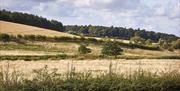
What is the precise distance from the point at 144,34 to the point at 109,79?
456 feet

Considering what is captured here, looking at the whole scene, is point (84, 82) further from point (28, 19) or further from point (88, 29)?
point (88, 29)

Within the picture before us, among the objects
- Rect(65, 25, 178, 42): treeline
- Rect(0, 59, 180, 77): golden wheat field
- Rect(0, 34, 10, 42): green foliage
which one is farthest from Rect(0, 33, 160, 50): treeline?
Rect(65, 25, 178, 42): treeline

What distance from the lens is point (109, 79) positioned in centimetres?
1218

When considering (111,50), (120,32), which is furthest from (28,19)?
(111,50)

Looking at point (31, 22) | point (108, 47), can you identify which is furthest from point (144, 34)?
point (108, 47)

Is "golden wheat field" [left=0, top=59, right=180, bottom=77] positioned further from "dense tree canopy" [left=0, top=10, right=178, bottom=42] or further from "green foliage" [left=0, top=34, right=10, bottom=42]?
"dense tree canopy" [left=0, top=10, right=178, bottom=42]

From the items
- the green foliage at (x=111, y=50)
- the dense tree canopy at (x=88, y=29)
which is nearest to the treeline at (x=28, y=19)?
the dense tree canopy at (x=88, y=29)

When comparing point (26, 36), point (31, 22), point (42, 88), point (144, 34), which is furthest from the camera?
point (144, 34)

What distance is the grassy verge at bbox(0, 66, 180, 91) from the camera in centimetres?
1102

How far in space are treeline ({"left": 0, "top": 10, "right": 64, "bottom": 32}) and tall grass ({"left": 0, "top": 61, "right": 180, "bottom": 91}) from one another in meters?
95.2

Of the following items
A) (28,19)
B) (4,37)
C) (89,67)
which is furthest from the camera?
(28,19)

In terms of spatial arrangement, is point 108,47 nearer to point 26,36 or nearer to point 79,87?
point 26,36

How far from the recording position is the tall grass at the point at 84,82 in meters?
11.0

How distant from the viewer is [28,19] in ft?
393
